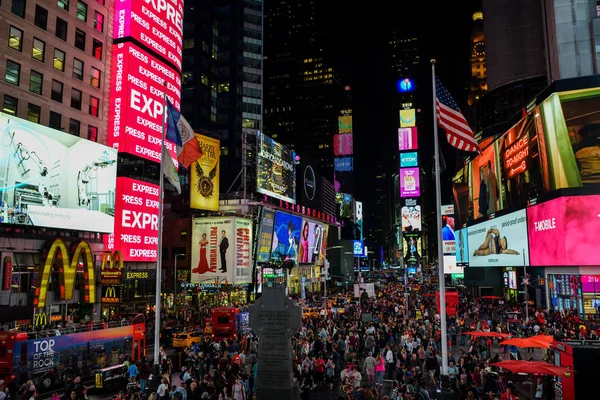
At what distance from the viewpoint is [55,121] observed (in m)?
41.2

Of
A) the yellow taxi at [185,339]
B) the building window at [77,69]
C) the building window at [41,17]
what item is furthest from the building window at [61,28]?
the yellow taxi at [185,339]

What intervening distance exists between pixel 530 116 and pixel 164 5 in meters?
40.5

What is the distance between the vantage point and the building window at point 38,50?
3872 cm

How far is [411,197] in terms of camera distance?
120188 millimetres

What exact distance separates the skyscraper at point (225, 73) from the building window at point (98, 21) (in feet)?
190

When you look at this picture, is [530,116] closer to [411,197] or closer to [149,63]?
[149,63]

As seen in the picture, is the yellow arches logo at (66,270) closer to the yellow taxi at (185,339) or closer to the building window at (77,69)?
the yellow taxi at (185,339)

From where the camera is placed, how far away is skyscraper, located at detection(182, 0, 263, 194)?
105750 mm

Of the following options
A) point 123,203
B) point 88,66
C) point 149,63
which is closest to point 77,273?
point 123,203

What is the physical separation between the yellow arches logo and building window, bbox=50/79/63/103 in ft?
39.6

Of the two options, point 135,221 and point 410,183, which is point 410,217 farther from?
point 135,221

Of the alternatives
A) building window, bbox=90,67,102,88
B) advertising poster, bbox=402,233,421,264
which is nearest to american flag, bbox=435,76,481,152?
building window, bbox=90,67,102,88

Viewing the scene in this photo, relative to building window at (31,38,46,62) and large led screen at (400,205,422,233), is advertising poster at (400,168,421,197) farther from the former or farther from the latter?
building window at (31,38,46,62)

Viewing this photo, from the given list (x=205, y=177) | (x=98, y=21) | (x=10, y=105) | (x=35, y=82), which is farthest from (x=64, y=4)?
(x=205, y=177)
